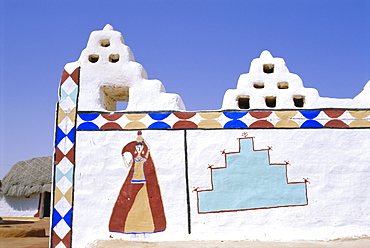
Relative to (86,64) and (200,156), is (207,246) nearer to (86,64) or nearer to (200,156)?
(200,156)

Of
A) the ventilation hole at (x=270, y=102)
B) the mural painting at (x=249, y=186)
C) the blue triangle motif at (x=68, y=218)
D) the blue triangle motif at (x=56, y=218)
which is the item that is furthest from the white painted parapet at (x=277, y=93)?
the blue triangle motif at (x=56, y=218)

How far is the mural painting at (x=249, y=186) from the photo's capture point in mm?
7473

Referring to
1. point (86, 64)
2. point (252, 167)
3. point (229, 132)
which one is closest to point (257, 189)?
point (252, 167)

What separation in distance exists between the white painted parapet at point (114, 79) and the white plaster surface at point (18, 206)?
12.8 meters

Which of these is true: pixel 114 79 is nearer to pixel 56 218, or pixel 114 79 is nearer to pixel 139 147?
pixel 139 147

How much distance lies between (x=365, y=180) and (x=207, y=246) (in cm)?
331

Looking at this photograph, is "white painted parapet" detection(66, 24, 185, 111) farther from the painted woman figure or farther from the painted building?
the painted woman figure

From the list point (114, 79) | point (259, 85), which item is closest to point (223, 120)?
point (259, 85)

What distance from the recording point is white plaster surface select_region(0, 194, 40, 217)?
63.6 feet

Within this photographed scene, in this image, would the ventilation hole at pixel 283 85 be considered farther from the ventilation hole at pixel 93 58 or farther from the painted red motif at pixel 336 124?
the ventilation hole at pixel 93 58

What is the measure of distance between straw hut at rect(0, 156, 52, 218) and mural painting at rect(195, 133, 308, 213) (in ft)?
44.4

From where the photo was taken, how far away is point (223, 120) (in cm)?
779

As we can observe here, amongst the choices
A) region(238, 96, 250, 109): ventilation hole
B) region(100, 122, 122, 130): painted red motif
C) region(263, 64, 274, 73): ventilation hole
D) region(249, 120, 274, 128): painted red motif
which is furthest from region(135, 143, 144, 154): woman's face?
region(263, 64, 274, 73): ventilation hole

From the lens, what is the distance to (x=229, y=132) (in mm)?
7723
